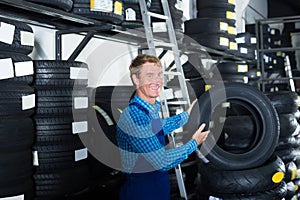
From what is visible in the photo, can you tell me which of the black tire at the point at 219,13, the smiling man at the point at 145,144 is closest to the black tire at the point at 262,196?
the smiling man at the point at 145,144

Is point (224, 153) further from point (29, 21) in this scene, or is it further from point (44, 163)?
point (29, 21)

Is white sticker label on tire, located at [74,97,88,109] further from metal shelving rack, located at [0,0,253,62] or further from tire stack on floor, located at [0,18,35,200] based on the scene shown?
Answer: metal shelving rack, located at [0,0,253,62]

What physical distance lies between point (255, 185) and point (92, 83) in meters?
1.74

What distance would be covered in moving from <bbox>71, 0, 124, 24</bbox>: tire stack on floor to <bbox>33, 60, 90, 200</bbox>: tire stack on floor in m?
0.40

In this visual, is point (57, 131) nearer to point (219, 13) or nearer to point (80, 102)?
point (80, 102)

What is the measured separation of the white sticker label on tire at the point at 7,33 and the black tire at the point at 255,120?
136cm

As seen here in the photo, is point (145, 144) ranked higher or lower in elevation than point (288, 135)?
higher

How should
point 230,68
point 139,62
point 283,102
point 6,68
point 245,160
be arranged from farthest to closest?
1. point 230,68
2. point 283,102
3. point 245,160
4. point 139,62
5. point 6,68

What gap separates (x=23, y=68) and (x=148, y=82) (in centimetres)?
68

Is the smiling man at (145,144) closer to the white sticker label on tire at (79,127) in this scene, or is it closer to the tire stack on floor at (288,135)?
the white sticker label on tire at (79,127)

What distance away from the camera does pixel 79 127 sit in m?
2.51

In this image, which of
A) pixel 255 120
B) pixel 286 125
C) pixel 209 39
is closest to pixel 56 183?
pixel 255 120

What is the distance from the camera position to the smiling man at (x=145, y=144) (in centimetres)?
201

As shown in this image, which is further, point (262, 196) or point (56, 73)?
point (262, 196)
